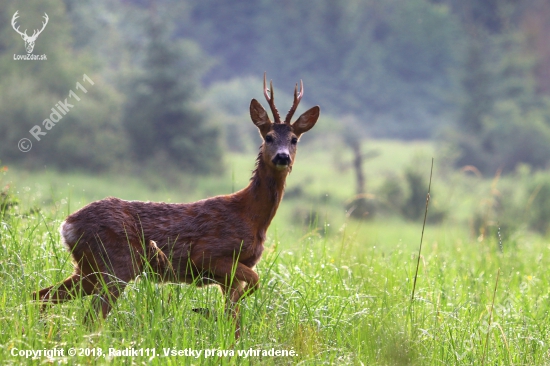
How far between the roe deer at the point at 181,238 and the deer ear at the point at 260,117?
10cm

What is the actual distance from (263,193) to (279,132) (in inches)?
17.7

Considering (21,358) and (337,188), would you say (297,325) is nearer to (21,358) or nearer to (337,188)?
(21,358)

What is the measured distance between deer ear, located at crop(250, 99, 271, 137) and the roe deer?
0.10 m

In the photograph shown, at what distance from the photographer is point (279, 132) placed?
516cm

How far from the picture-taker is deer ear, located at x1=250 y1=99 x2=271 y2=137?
5309mm

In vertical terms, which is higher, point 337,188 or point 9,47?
point 9,47

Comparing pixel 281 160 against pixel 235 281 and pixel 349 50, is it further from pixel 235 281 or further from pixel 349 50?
pixel 349 50

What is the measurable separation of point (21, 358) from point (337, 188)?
28.2 meters

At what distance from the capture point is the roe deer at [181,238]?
452 cm

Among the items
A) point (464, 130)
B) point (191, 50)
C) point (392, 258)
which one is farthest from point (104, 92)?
point (392, 258)

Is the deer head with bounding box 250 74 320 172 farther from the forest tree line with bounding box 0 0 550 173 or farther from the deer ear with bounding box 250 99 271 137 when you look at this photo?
the forest tree line with bounding box 0 0 550 173

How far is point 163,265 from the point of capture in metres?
4.73

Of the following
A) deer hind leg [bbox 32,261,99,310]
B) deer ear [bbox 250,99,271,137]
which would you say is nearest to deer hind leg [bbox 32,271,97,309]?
deer hind leg [bbox 32,261,99,310]

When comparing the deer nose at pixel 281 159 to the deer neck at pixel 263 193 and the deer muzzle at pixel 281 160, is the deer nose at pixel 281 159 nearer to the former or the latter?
the deer muzzle at pixel 281 160
